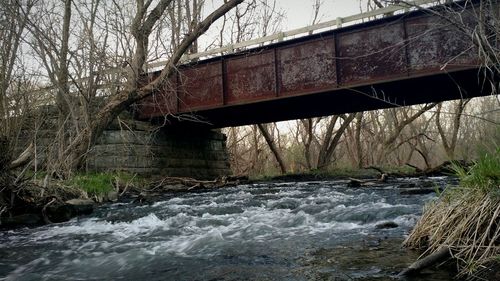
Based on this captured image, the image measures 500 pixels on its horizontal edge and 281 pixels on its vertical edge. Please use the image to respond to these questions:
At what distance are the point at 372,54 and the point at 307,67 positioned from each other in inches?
91.6

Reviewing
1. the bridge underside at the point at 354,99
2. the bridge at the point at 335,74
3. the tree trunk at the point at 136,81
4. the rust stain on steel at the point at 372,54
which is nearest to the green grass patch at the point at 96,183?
the tree trunk at the point at 136,81

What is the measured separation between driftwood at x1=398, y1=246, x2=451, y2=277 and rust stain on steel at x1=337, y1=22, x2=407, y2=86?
889cm

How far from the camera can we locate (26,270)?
13.4ft

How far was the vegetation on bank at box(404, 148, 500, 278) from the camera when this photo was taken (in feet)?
9.36

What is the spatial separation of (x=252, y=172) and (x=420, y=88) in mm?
14363

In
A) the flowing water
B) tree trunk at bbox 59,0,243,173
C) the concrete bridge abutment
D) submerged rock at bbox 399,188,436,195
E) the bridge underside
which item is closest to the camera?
the flowing water

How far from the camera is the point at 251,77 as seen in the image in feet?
46.0

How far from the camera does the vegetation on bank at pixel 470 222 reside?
2854 mm

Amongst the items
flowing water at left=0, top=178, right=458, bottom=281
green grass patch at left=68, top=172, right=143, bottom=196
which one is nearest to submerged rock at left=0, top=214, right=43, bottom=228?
flowing water at left=0, top=178, right=458, bottom=281

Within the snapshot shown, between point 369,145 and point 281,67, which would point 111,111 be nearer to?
point 281,67

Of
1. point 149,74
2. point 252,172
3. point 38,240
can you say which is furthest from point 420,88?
point 252,172

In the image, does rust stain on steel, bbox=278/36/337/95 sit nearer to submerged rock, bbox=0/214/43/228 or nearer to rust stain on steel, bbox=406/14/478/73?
rust stain on steel, bbox=406/14/478/73

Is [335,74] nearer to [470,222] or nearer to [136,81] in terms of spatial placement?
[136,81]

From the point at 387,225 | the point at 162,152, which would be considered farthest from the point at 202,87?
the point at 387,225
